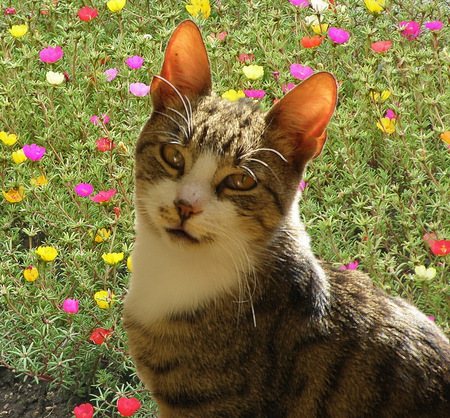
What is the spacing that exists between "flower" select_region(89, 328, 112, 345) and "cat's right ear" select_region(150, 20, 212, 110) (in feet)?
3.08

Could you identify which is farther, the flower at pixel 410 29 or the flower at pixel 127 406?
the flower at pixel 410 29

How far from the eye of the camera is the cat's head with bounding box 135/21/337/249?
2299mm

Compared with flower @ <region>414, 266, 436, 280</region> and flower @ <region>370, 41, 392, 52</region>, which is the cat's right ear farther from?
flower @ <region>370, 41, 392, 52</region>

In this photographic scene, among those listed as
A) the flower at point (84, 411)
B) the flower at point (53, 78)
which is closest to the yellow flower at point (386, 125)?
the flower at point (53, 78)

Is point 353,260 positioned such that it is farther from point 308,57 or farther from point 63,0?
point 63,0

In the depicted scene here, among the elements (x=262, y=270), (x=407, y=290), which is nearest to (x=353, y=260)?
(x=407, y=290)

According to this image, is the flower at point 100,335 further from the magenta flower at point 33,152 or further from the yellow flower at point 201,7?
the yellow flower at point 201,7

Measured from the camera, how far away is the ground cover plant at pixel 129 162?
10.1 ft

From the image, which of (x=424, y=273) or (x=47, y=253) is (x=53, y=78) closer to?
(x=47, y=253)

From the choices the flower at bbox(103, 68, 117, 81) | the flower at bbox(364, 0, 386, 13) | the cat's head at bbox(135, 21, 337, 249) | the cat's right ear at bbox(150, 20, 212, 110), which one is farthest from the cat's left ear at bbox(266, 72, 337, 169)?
the flower at bbox(364, 0, 386, 13)

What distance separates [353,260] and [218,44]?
142cm

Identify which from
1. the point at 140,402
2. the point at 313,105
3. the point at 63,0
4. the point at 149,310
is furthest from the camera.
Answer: the point at 63,0

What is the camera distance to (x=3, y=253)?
341cm

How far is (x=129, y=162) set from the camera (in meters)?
3.48
